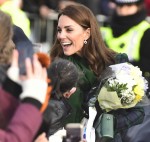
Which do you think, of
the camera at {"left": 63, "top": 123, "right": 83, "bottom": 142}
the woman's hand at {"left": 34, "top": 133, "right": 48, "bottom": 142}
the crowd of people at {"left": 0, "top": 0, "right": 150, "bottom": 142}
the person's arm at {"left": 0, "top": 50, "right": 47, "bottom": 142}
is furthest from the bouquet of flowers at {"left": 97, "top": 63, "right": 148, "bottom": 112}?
the person's arm at {"left": 0, "top": 50, "right": 47, "bottom": 142}

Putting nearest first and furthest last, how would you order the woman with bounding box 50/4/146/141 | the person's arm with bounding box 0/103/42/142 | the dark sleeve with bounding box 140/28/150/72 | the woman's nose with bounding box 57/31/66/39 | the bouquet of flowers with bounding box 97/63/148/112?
1. the person's arm with bounding box 0/103/42/142
2. the bouquet of flowers with bounding box 97/63/148/112
3. the woman with bounding box 50/4/146/141
4. the woman's nose with bounding box 57/31/66/39
5. the dark sleeve with bounding box 140/28/150/72

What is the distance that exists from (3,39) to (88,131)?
1.68 meters

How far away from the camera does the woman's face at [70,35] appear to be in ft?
18.5

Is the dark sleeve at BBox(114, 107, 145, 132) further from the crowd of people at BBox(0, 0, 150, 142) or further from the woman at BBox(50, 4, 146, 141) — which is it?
the woman at BBox(50, 4, 146, 141)

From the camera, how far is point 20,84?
3354 mm

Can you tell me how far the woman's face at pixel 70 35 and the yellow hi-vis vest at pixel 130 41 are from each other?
4.61 feet

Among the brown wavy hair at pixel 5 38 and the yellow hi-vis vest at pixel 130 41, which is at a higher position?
the brown wavy hair at pixel 5 38

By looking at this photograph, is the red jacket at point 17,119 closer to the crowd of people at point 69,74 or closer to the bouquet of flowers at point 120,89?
the crowd of people at point 69,74

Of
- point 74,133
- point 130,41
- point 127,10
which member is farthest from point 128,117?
point 127,10

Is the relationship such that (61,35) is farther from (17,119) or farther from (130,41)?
(17,119)

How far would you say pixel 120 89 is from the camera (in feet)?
17.1

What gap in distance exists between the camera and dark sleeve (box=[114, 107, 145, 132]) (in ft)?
17.2

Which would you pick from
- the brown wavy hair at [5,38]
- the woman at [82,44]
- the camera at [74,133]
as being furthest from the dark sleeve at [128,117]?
the brown wavy hair at [5,38]

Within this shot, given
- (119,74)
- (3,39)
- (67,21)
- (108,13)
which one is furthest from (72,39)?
(108,13)
